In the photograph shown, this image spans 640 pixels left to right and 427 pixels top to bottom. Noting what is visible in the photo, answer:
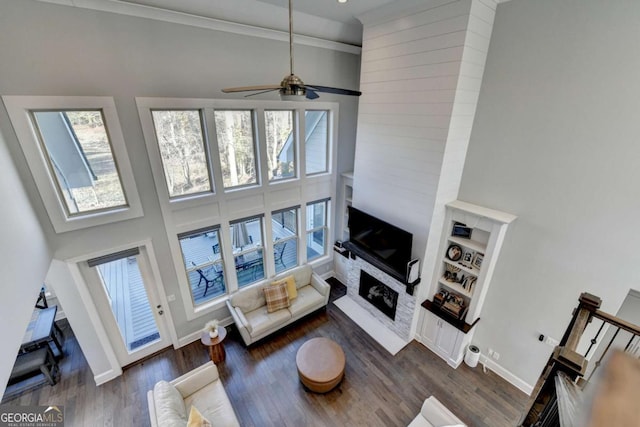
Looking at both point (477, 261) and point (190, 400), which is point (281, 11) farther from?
point (190, 400)

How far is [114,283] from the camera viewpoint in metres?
6.12

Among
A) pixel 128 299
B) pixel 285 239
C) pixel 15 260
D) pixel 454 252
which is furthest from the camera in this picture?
pixel 285 239

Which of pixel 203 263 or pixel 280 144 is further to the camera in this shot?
pixel 280 144

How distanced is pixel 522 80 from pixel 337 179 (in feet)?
11.8

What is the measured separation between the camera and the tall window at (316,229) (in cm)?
633

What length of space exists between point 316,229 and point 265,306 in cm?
205

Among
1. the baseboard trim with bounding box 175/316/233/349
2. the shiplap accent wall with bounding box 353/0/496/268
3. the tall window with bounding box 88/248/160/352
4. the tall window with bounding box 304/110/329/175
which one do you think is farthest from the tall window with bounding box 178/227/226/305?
the shiplap accent wall with bounding box 353/0/496/268

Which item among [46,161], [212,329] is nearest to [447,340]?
[212,329]

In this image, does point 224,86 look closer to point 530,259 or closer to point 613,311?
point 530,259

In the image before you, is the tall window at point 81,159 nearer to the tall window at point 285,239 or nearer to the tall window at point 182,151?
the tall window at point 182,151

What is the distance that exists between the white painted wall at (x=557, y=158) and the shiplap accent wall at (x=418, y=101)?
0.34 m

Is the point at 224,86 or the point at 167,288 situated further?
the point at 167,288

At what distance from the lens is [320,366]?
420 cm

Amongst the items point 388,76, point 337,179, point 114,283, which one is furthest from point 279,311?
point 388,76
